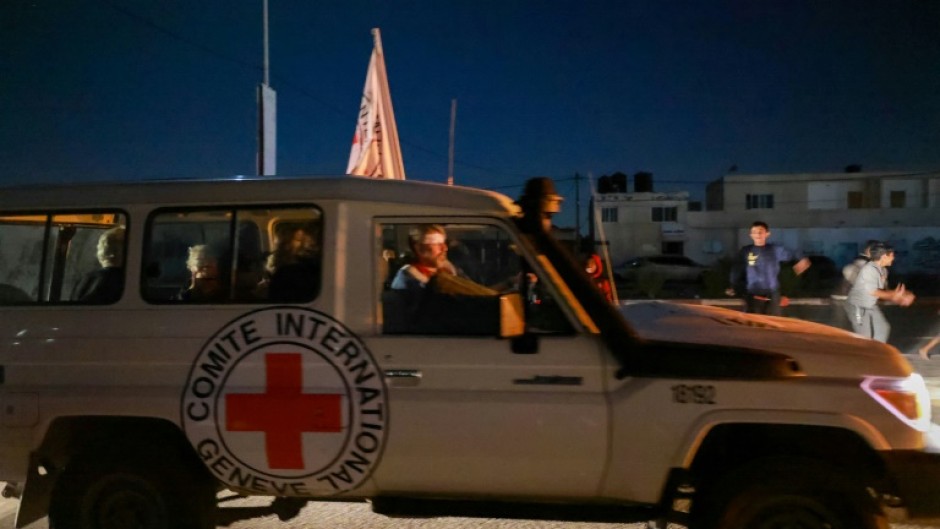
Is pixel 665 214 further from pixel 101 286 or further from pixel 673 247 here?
pixel 101 286

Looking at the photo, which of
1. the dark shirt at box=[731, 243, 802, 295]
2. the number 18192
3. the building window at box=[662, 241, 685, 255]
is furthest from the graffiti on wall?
the number 18192

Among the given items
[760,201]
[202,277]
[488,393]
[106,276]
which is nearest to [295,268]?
[202,277]

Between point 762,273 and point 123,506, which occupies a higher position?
point 762,273

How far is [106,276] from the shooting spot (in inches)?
159

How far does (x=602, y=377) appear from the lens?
143 inches

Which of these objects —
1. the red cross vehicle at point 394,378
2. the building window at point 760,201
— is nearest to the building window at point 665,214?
the building window at point 760,201

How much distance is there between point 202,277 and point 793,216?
43.8m

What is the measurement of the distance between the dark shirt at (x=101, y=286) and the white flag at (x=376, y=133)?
21.0 ft

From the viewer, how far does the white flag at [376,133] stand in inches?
417

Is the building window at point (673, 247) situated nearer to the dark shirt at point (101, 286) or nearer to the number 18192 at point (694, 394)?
the number 18192 at point (694, 394)

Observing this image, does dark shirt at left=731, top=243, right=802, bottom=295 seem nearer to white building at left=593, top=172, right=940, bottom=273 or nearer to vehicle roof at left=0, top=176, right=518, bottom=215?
vehicle roof at left=0, top=176, right=518, bottom=215

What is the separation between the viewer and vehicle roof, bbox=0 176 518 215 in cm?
382

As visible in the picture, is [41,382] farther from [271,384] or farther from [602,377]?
[602,377]

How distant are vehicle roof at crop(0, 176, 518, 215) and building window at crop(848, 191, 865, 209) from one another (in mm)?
47183
